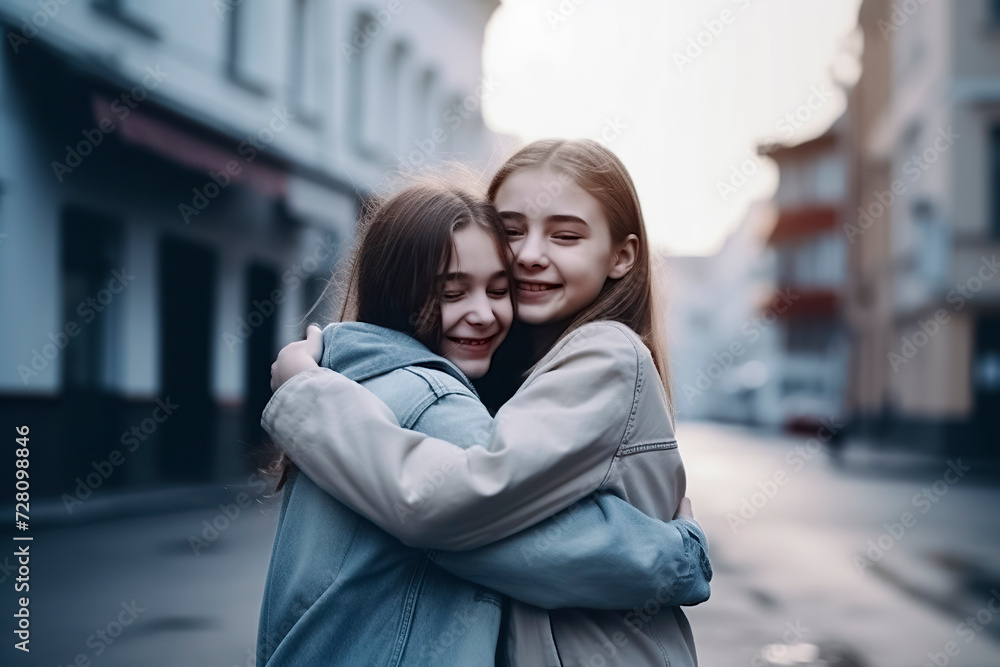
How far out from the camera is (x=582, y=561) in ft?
5.13

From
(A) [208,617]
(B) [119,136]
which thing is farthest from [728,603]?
(B) [119,136]

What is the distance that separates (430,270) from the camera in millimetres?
1788

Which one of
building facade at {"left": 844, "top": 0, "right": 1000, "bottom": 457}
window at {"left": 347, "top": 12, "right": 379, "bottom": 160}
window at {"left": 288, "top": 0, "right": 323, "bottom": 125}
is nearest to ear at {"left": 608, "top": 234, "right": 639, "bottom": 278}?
window at {"left": 288, "top": 0, "right": 323, "bottom": 125}

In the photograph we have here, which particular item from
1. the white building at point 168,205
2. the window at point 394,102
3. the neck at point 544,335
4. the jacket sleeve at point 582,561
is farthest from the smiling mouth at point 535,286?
the window at point 394,102

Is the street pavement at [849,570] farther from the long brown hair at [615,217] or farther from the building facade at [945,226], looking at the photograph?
the building facade at [945,226]

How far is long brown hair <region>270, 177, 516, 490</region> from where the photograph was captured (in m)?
1.79

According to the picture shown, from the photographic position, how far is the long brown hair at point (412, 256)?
1.79m

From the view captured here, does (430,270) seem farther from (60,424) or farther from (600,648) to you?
(60,424)

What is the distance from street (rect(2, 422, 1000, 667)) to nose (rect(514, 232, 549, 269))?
141 inches

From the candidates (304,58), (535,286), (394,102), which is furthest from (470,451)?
(394,102)

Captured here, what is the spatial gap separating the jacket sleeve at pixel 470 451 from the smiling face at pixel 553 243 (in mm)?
286

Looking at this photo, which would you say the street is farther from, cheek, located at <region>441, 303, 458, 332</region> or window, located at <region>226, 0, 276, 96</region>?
window, located at <region>226, 0, 276, 96</region>

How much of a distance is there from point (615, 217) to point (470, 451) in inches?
28.6

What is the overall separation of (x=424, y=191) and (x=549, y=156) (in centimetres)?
32
